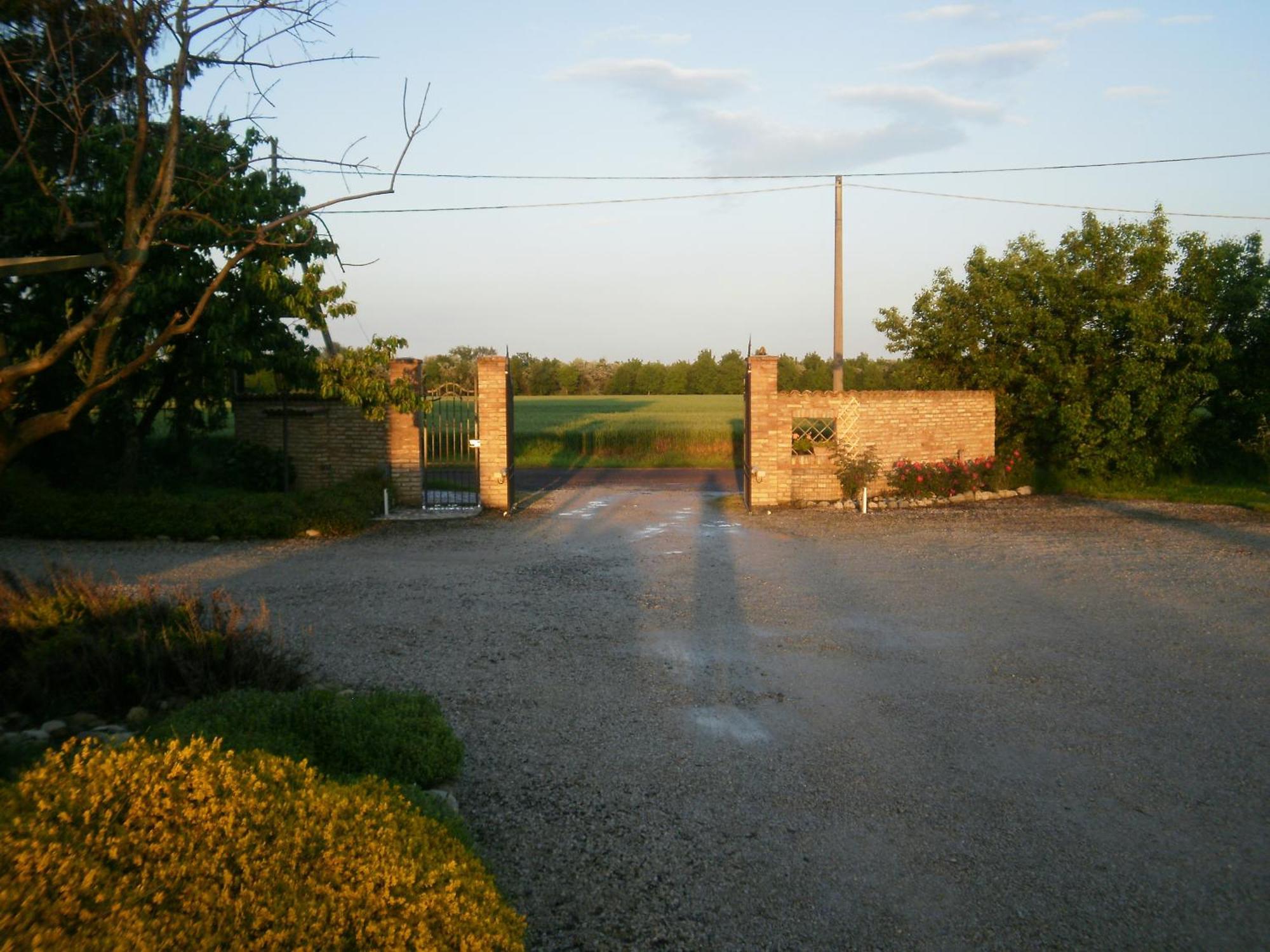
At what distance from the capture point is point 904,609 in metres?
10.1

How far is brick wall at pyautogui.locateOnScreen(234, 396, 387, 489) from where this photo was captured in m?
17.8

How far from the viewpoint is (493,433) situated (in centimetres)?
1800

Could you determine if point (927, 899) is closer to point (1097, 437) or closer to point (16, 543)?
point (16, 543)

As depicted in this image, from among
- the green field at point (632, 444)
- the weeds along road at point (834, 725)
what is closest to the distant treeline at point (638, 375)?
the green field at point (632, 444)

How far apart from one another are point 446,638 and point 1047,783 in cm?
498

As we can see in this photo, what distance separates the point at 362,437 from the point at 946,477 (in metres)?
10.7

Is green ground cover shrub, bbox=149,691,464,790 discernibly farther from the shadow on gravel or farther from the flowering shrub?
the flowering shrub

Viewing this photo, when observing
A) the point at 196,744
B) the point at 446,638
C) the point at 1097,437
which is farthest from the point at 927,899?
the point at 1097,437

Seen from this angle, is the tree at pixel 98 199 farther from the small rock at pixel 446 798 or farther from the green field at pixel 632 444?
the green field at pixel 632 444

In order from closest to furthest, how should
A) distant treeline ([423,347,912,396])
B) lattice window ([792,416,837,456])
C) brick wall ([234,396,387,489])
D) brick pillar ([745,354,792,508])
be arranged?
brick wall ([234,396,387,489]), brick pillar ([745,354,792,508]), lattice window ([792,416,837,456]), distant treeline ([423,347,912,396])

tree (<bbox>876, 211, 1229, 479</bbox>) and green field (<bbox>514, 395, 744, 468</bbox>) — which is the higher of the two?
tree (<bbox>876, 211, 1229, 479</bbox>)

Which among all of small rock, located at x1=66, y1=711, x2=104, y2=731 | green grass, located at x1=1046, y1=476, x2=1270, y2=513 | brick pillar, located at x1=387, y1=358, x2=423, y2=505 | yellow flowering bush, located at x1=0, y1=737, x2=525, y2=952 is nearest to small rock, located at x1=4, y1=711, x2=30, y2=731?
small rock, located at x1=66, y1=711, x2=104, y2=731

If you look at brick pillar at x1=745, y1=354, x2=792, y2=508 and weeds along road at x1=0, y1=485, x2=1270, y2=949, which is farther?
brick pillar at x1=745, y1=354, x2=792, y2=508

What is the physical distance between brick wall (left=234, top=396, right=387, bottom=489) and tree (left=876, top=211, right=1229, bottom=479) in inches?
493
